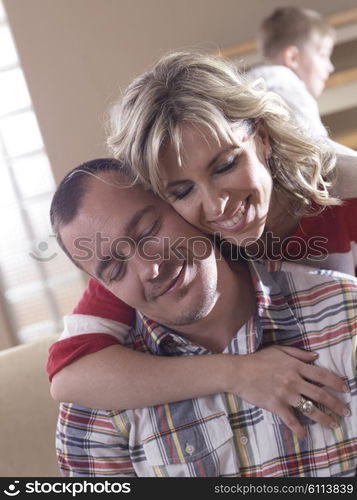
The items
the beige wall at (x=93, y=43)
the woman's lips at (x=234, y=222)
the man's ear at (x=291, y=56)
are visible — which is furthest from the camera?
the beige wall at (x=93, y=43)

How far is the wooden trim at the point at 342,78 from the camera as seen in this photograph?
2910 millimetres

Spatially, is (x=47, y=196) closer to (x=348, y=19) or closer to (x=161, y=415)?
(x=348, y=19)

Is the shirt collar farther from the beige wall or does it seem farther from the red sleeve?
the beige wall

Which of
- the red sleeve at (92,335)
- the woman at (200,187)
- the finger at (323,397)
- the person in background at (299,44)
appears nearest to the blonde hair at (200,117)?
the woman at (200,187)

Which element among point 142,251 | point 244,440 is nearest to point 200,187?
point 142,251

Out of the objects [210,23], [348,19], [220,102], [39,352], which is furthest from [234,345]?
[210,23]

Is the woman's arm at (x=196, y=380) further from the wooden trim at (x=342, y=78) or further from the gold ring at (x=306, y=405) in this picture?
the wooden trim at (x=342, y=78)

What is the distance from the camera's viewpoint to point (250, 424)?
1.16 m

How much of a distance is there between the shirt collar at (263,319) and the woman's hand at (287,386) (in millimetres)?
62

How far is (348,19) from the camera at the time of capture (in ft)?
9.37

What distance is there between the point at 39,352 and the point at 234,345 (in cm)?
58

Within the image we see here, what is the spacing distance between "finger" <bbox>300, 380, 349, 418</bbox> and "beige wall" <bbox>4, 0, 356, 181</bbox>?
90.4 inches

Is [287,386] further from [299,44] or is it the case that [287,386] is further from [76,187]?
[299,44]

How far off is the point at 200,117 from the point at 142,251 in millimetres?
253
